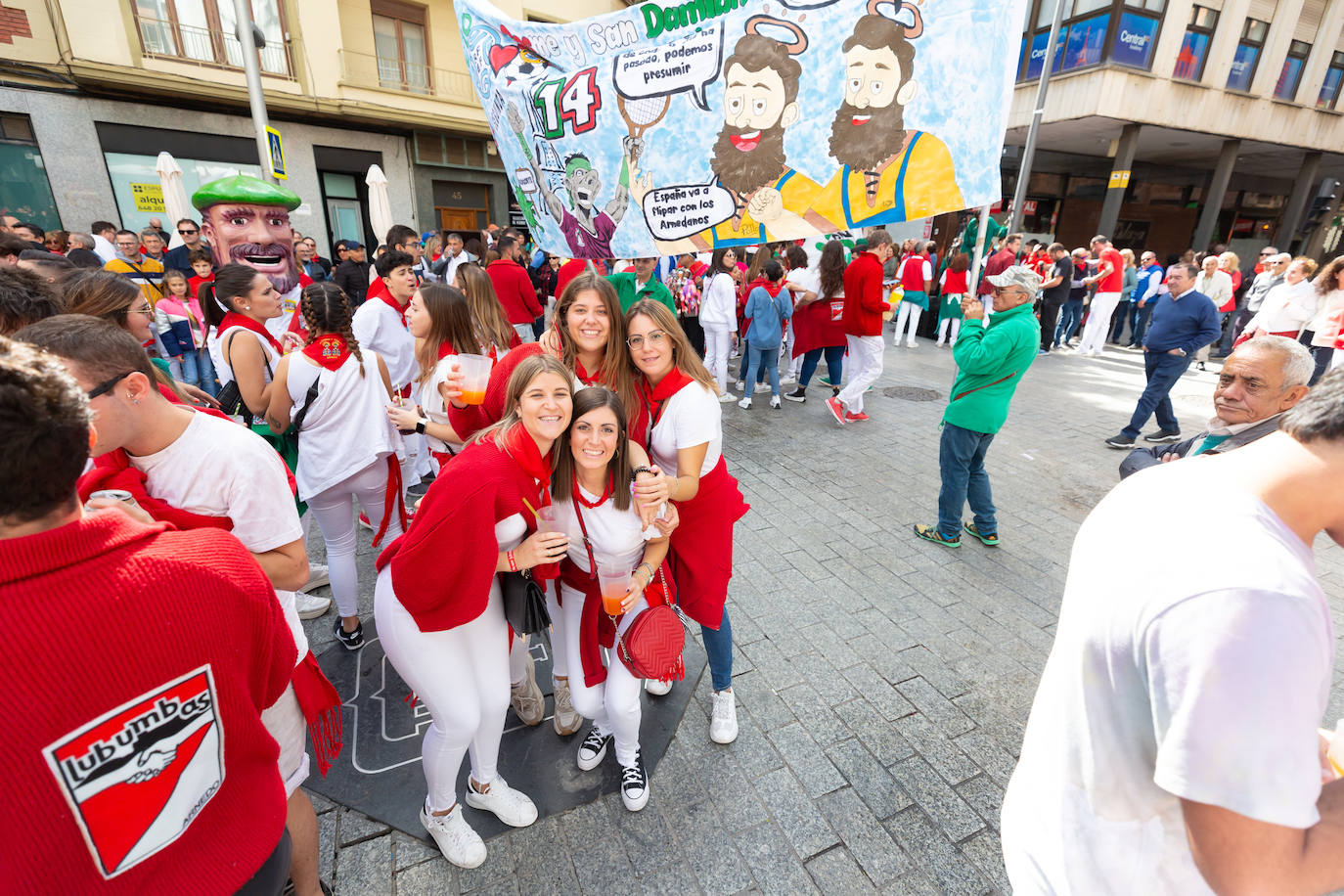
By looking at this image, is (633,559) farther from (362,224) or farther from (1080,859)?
(362,224)

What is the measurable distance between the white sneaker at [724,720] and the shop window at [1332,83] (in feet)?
96.3

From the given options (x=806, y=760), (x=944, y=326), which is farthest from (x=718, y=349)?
(x=806, y=760)

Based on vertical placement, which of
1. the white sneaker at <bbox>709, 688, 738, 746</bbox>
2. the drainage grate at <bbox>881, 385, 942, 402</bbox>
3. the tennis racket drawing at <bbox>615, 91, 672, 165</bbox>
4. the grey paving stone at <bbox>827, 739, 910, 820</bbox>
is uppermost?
the tennis racket drawing at <bbox>615, 91, 672, 165</bbox>

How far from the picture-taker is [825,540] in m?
4.64

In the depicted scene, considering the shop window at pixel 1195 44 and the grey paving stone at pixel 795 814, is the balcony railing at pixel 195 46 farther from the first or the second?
the shop window at pixel 1195 44

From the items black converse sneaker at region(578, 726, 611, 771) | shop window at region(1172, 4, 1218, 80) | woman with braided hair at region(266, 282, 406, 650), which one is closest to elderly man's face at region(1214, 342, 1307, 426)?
black converse sneaker at region(578, 726, 611, 771)

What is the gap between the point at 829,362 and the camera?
8195mm

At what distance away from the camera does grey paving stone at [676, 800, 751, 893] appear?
86.2 inches

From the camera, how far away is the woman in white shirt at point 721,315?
8188 mm

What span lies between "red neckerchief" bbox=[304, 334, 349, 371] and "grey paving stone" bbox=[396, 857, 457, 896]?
8.03 feet

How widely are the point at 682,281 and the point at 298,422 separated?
23.8ft

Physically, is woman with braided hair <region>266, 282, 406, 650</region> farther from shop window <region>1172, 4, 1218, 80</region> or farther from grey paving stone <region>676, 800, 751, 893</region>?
shop window <region>1172, 4, 1218, 80</region>

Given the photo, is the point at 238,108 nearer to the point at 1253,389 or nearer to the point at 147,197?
the point at 147,197

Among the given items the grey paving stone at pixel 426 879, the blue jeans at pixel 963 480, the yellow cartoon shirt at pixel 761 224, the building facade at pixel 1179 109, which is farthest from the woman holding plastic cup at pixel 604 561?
the building facade at pixel 1179 109
